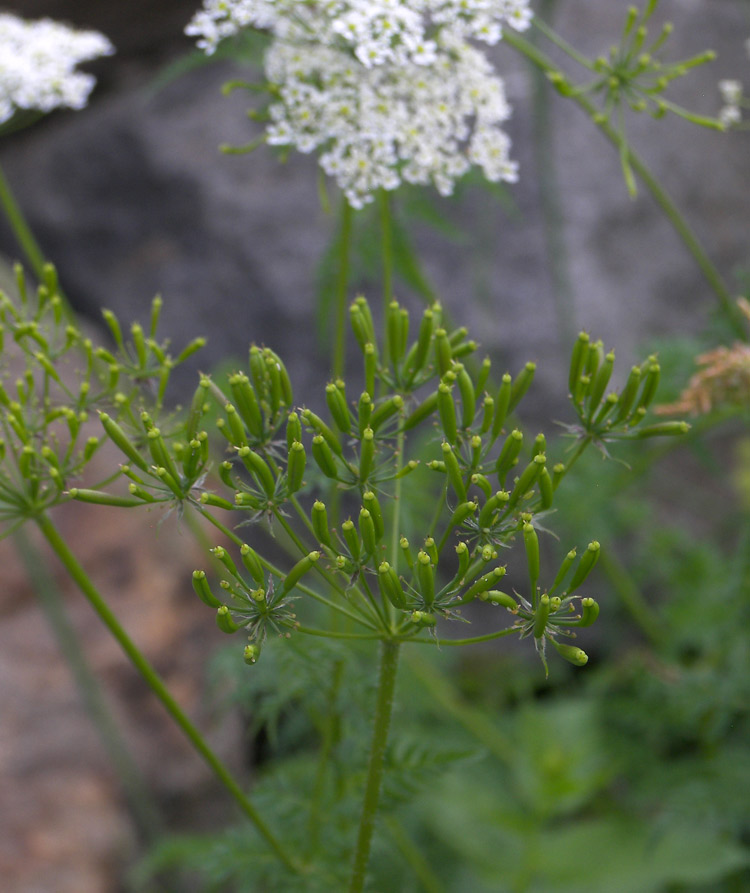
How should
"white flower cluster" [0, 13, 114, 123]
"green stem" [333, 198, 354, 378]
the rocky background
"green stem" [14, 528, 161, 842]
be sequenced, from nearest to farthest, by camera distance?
"green stem" [333, 198, 354, 378] → "white flower cluster" [0, 13, 114, 123] → "green stem" [14, 528, 161, 842] → the rocky background

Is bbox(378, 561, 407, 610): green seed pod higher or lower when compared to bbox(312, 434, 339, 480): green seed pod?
lower

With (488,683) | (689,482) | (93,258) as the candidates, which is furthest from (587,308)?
(93,258)

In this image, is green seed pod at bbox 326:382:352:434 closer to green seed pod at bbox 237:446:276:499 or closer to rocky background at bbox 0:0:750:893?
green seed pod at bbox 237:446:276:499

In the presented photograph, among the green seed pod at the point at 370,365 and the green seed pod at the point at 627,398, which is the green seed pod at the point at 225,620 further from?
the green seed pod at the point at 627,398

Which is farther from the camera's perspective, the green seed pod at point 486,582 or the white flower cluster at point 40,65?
the white flower cluster at point 40,65

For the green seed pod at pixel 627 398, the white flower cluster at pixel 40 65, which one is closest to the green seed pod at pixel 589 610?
the green seed pod at pixel 627 398

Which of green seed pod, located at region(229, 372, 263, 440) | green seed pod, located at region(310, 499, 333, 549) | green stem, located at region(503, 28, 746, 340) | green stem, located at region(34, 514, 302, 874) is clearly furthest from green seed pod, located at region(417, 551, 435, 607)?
green stem, located at region(503, 28, 746, 340)
